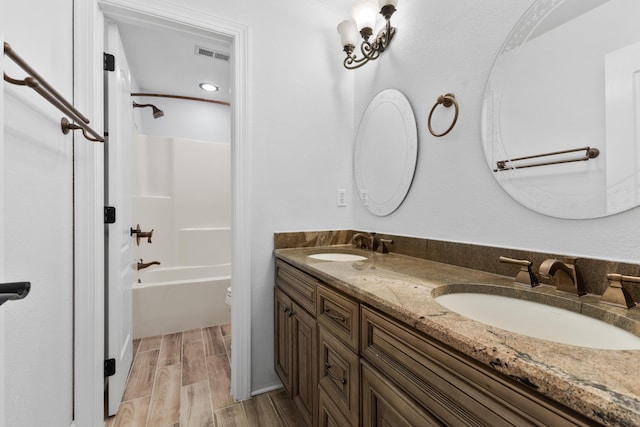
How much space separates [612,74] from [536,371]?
867 mm

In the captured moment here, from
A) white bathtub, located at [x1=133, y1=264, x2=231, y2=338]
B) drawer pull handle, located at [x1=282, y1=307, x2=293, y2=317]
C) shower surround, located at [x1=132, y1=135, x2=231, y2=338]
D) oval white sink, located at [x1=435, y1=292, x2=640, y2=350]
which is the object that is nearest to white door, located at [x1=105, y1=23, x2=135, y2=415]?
white bathtub, located at [x1=133, y1=264, x2=231, y2=338]

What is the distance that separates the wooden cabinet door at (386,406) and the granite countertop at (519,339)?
192 millimetres

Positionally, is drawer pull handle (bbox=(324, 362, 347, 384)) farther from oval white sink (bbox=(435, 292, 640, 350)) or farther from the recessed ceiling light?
the recessed ceiling light

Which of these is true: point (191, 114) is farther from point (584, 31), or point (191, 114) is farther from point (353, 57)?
point (584, 31)

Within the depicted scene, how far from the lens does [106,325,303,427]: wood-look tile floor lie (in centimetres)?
144

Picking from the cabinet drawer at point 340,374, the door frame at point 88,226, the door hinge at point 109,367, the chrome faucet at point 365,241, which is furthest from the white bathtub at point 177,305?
the cabinet drawer at point 340,374

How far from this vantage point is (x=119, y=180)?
1.57 m

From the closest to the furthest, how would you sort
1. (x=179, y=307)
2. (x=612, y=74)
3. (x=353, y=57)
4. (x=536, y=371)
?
1. (x=536, y=371)
2. (x=612, y=74)
3. (x=353, y=57)
4. (x=179, y=307)

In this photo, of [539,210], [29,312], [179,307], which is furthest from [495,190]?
[179,307]

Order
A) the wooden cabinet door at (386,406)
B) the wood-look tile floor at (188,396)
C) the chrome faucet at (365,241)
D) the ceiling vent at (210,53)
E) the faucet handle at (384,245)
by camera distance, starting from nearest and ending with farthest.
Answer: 1. the wooden cabinet door at (386,406)
2. the wood-look tile floor at (188,396)
3. the faucet handle at (384,245)
4. the chrome faucet at (365,241)
5. the ceiling vent at (210,53)

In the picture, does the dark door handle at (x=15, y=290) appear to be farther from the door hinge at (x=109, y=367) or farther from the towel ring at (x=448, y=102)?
the towel ring at (x=448, y=102)

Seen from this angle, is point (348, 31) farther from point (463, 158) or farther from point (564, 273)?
point (564, 273)

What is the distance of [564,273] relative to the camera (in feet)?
2.73

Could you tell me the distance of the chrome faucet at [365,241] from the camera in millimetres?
1688
